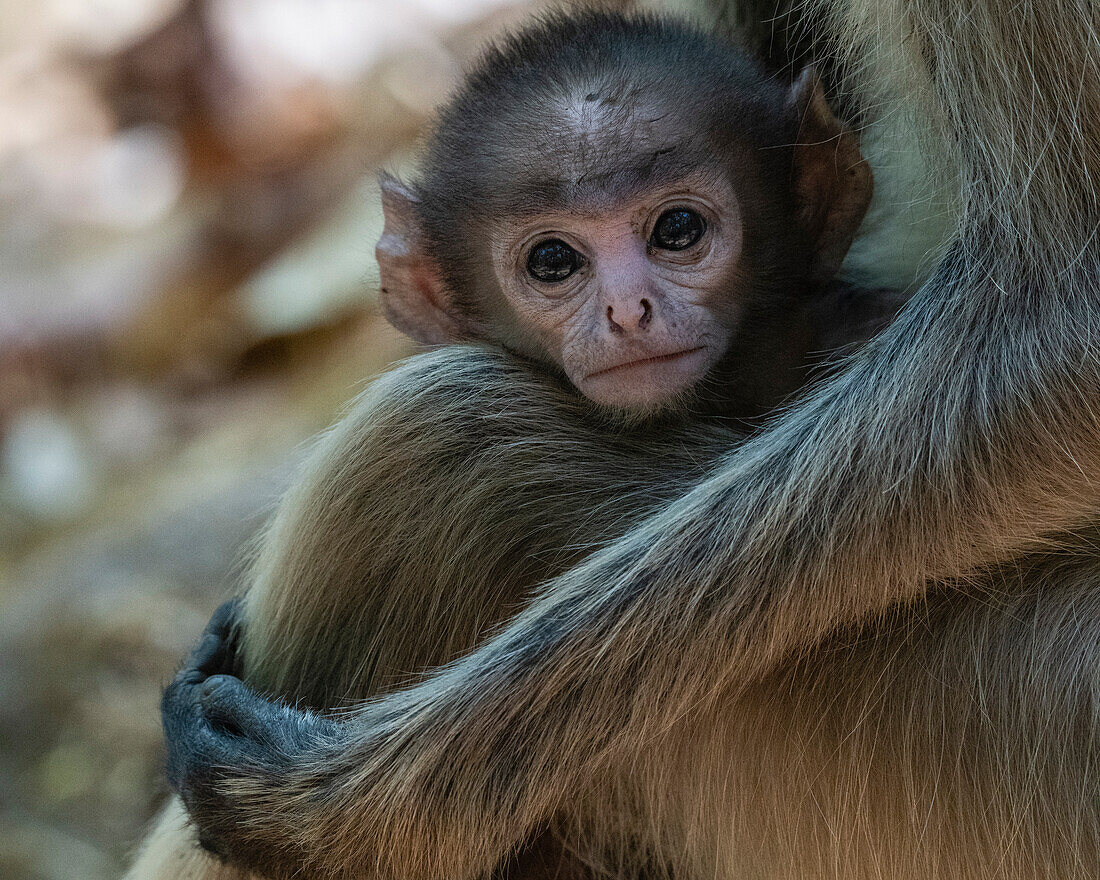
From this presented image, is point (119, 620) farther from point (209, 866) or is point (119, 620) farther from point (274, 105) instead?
point (274, 105)

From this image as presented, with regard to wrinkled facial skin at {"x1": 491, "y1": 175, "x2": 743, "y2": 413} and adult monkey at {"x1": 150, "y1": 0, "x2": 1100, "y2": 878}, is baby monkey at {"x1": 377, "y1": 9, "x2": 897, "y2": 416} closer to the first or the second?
wrinkled facial skin at {"x1": 491, "y1": 175, "x2": 743, "y2": 413}

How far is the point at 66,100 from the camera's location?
7016 mm

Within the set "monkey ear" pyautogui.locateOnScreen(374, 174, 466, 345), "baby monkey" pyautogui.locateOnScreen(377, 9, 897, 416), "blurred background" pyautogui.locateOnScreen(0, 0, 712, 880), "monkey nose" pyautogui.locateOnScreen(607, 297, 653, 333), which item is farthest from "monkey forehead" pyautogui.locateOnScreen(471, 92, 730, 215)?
"blurred background" pyautogui.locateOnScreen(0, 0, 712, 880)

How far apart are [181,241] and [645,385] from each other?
5.07m

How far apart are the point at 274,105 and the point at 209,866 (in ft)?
16.3

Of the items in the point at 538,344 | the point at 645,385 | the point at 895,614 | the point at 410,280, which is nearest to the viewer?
the point at 895,614

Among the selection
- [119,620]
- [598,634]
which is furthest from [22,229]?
[598,634]

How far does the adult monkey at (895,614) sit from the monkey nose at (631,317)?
318 mm

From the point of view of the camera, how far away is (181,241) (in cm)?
664

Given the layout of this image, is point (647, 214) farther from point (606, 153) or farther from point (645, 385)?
point (645, 385)

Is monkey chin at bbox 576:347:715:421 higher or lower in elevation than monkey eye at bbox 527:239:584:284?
lower

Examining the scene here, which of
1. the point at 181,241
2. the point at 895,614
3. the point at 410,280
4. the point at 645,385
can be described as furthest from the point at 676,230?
the point at 181,241

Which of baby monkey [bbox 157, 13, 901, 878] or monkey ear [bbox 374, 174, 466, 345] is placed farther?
monkey ear [bbox 374, 174, 466, 345]

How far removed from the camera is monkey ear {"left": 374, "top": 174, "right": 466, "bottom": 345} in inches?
96.9
